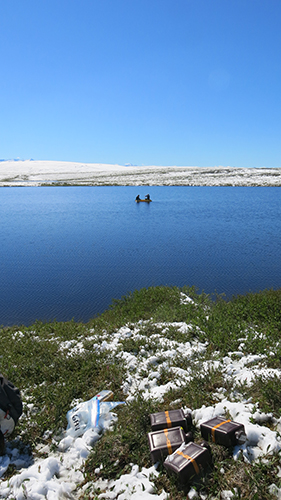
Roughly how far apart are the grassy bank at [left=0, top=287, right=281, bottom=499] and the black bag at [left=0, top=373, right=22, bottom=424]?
47 cm

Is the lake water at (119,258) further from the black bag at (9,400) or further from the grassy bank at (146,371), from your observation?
the black bag at (9,400)

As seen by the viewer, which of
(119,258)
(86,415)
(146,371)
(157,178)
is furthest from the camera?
(157,178)

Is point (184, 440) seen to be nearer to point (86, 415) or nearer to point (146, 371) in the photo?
point (86, 415)

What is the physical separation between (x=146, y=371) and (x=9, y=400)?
2.83m

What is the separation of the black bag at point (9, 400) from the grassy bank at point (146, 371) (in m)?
0.47

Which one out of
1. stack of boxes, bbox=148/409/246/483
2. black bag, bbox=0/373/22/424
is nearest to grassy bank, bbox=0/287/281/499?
stack of boxes, bbox=148/409/246/483

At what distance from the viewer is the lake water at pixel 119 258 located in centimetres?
1314

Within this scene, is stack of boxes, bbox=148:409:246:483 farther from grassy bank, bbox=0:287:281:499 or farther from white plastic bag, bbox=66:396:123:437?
white plastic bag, bbox=66:396:123:437

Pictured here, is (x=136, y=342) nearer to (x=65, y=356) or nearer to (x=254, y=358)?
(x=65, y=356)

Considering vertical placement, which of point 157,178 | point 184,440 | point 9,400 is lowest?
point 184,440

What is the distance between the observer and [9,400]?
496cm

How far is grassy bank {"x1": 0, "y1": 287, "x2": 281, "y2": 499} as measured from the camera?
4.31 metres

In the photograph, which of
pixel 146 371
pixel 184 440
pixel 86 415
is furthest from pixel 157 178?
pixel 184 440

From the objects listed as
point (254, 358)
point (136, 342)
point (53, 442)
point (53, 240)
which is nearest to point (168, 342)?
point (136, 342)
